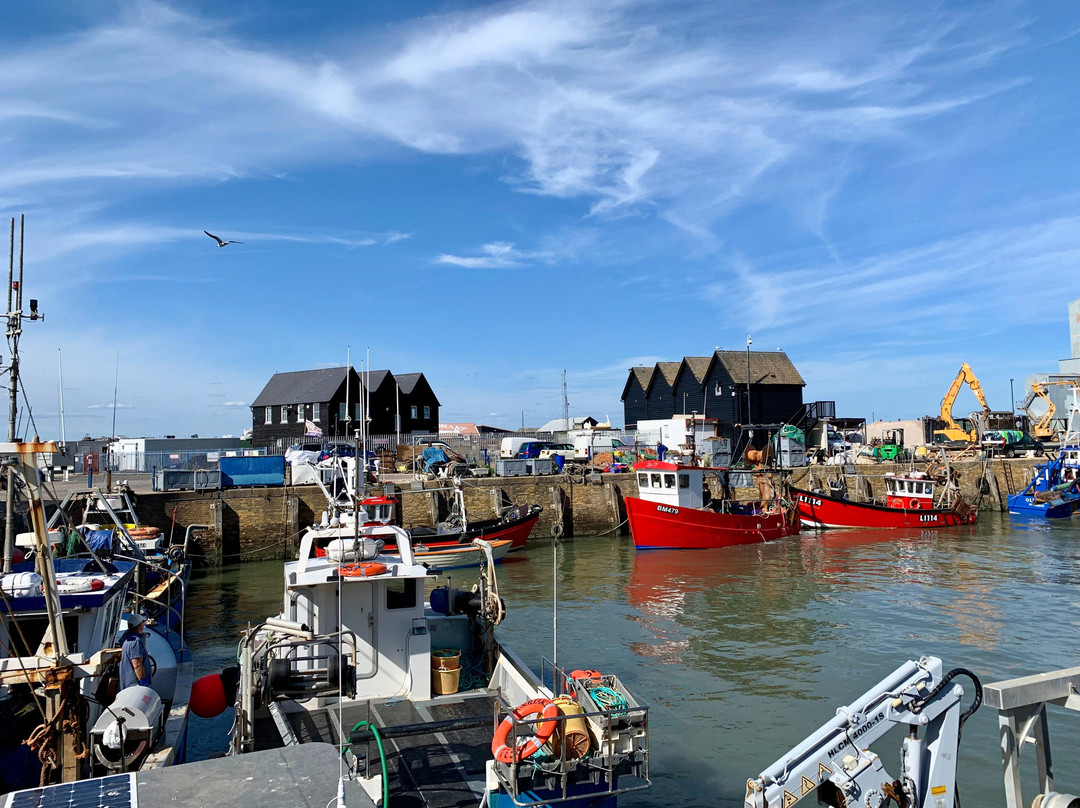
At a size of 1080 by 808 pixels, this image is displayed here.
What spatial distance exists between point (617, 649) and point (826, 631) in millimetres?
4838

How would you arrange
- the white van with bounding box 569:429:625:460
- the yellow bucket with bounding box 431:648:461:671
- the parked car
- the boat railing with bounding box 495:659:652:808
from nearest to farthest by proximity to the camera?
the boat railing with bounding box 495:659:652:808 < the yellow bucket with bounding box 431:648:461:671 < the white van with bounding box 569:429:625:460 < the parked car

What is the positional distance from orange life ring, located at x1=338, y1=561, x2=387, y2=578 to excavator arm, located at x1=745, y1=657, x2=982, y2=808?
5.20 meters

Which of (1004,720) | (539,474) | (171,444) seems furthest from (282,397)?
(1004,720)

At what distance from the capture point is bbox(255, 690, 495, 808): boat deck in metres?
7.61

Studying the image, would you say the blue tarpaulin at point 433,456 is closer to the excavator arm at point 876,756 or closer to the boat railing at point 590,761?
the boat railing at point 590,761

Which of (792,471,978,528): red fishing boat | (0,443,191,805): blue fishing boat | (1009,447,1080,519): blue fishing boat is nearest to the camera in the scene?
(0,443,191,805): blue fishing boat

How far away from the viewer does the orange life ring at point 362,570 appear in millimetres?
9742

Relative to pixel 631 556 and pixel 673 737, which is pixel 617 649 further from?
pixel 631 556

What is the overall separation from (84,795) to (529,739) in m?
4.07

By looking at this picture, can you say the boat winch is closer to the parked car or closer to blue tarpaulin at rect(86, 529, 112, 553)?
blue tarpaulin at rect(86, 529, 112, 553)

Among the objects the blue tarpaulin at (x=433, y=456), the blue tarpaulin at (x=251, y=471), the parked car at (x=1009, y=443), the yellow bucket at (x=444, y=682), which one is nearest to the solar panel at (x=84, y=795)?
the yellow bucket at (x=444, y=682)

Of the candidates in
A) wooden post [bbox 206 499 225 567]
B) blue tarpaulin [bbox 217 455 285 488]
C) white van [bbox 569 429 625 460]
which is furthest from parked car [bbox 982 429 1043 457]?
wooden post [bbox 206 499 225 567]

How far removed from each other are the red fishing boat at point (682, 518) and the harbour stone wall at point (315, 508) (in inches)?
150

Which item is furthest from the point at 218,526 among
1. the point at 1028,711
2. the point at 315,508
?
the point at 1028,711
